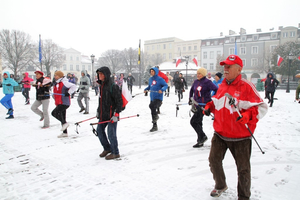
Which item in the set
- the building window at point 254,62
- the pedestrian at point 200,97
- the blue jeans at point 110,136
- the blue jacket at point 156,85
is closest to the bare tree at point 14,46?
the blue jacket at point 156,85

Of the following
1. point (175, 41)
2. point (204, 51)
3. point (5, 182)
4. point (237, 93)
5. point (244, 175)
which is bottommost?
point (5, 182)

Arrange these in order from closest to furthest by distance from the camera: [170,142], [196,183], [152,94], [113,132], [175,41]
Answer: [196,183] < [113,132] < [170,142] < [152,94] < [175,41]

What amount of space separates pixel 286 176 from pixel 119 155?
3.14 m

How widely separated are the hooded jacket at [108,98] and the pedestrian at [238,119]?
2.16 m

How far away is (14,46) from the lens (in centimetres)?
4081

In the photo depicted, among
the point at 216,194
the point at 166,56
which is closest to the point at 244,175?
the point at 216,194

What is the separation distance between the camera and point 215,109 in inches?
120

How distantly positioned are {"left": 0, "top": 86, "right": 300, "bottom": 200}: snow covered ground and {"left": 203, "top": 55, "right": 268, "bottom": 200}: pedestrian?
514mm

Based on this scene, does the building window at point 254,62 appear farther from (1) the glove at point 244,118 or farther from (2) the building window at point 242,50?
(1) the glove at point 244,118

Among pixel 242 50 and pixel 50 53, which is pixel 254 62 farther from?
pixel 50 53

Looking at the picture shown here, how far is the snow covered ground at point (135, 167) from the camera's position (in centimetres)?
327

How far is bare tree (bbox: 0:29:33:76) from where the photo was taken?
3991 centimetres

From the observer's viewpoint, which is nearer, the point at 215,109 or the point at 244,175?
the point at 244,175

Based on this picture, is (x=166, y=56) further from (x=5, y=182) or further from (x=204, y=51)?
(x=5, y=182)
